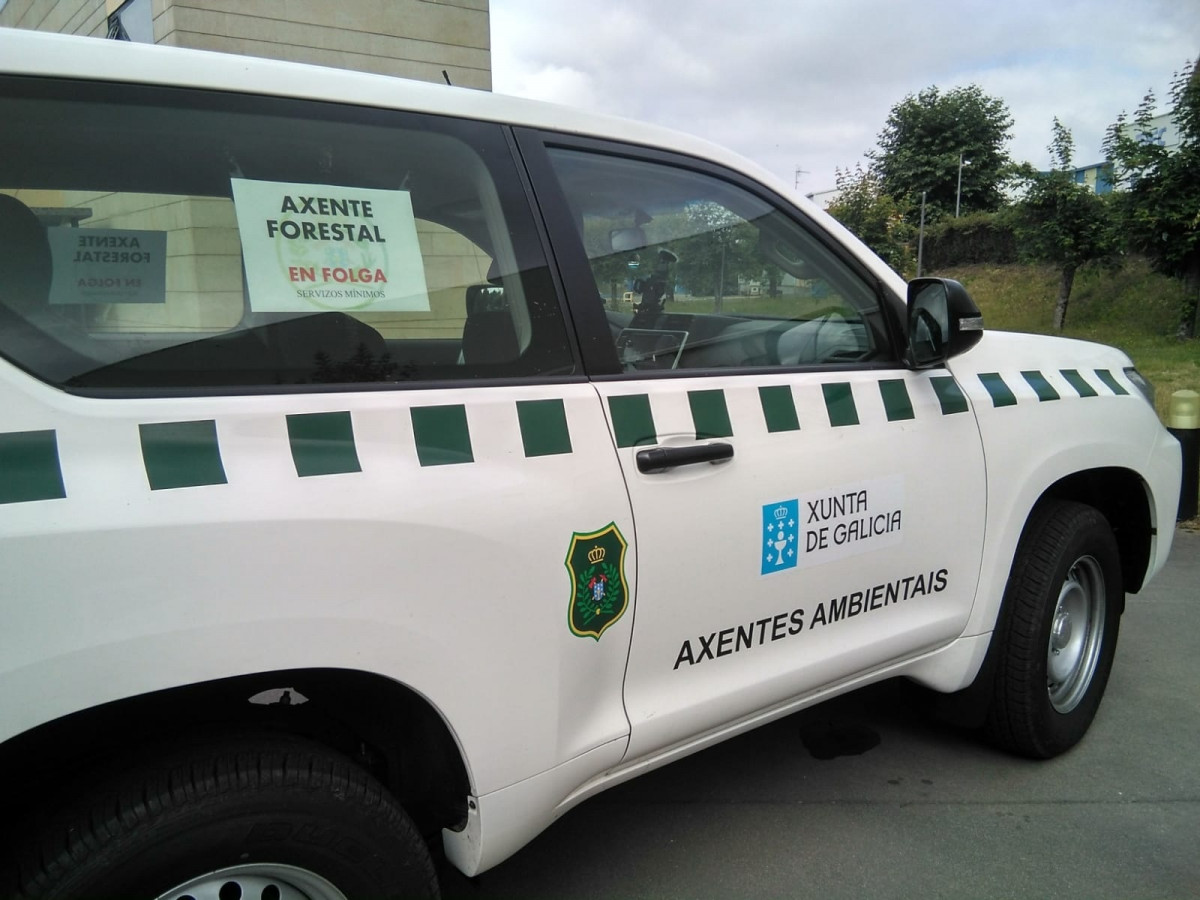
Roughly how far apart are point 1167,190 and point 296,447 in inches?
630

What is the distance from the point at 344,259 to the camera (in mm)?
1605

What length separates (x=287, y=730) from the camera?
1563 millimetres

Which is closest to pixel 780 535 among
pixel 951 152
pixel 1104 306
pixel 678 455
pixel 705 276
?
pixel 678 455

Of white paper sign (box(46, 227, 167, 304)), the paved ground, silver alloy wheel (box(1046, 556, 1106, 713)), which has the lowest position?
the paved ground

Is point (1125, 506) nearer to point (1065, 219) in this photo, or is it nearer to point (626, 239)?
point (626, 239)

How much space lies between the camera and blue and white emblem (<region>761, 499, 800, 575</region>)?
2002 mm

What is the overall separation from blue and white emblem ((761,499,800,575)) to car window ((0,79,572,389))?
60cm

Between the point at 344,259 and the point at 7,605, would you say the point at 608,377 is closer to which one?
the point at 344,259

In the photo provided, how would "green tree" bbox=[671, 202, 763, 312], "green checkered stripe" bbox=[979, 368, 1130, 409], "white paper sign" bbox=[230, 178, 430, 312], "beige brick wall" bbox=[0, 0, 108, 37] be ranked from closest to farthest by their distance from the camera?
1. "white paper sign" bbox=[230, 178, 430, 312]
2. "green tree" bbox=[671, 202, 763, 312]
3. "green checkered stripe" bbox=[979, 368, 1130, 409]
4. "beige brick wall" bbox=[0, 0, 108, 37]

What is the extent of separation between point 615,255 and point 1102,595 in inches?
85.3

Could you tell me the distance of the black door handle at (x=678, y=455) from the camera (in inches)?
71.0

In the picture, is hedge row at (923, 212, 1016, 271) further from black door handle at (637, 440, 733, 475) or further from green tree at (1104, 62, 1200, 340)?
black door handle at (637, 440, 733, 475)

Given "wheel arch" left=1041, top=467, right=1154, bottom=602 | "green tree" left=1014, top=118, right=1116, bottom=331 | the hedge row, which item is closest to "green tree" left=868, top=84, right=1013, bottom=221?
the hedge row

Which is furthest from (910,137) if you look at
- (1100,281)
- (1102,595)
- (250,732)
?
(250,732)
